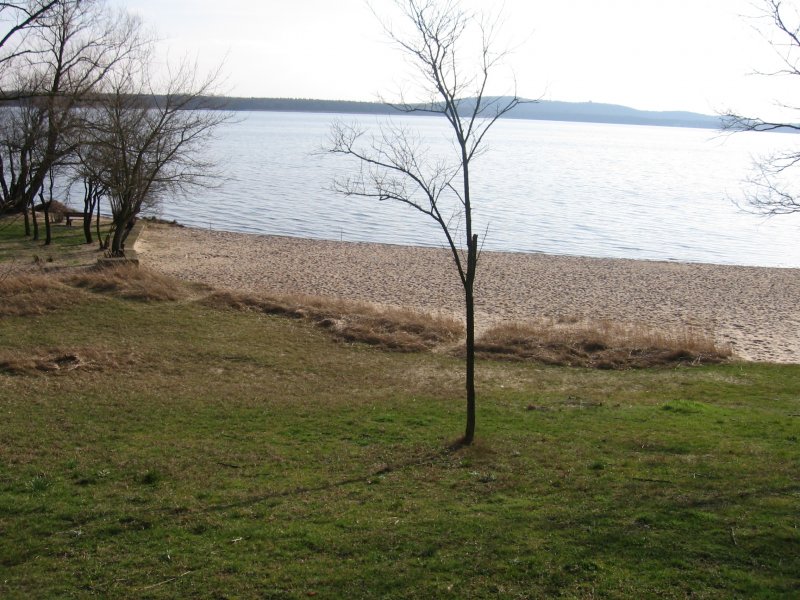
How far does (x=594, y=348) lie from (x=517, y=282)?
41.5 feet

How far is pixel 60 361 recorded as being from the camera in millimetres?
13359

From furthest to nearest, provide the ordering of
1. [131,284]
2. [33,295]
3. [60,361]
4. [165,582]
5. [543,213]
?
[543,213] → [131,284] → [33,295] → [60,361] → [165,582]

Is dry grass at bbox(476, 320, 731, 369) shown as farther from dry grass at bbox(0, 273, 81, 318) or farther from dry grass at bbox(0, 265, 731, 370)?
dry grass at bbox(0, 273, 81, 318)

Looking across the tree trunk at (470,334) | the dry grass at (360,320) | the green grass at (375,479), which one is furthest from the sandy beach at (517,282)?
the tree trunk at (470,334)

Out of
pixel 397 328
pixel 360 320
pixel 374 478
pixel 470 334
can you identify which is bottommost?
pixel 397 328

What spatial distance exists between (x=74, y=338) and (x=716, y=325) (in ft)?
58.6

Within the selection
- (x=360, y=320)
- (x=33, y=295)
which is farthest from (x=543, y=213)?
(x=33, y=295)

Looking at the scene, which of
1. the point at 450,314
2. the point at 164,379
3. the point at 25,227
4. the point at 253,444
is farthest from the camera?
the point at 25,227

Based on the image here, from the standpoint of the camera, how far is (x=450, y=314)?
2247 centimetres

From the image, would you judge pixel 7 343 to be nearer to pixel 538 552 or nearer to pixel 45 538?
pixel 45 538

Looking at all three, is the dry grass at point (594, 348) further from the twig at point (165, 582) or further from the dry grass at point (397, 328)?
the twig at point (165, 582)

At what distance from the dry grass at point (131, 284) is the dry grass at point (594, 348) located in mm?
8160

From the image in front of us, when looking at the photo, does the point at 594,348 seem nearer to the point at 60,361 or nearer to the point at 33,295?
the point at 60,361

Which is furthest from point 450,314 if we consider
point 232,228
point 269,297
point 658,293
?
point 232,228
